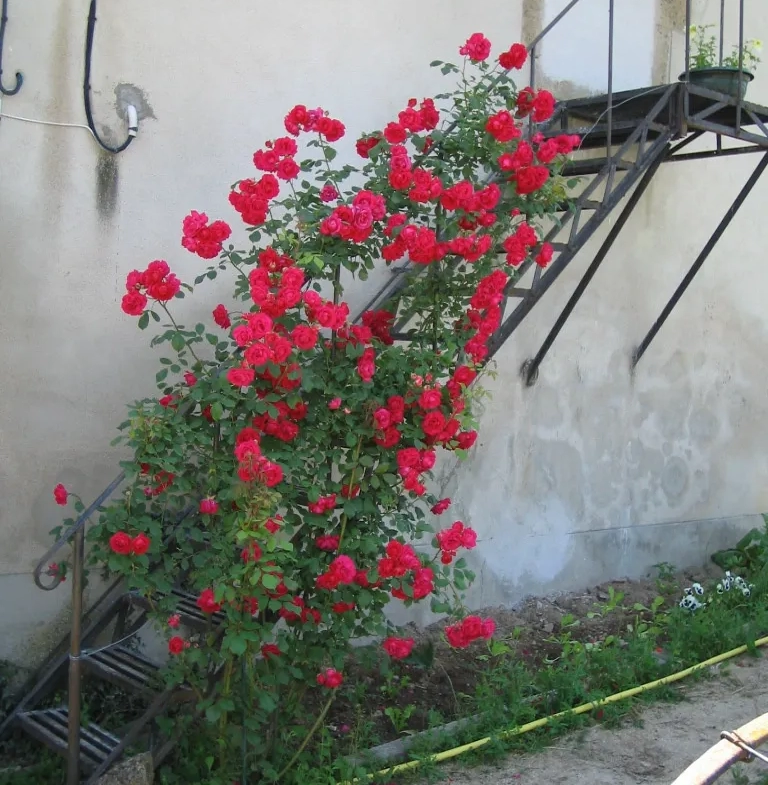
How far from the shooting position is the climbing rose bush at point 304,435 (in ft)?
11.5

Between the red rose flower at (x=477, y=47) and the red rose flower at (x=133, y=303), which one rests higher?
the red rose flower at (x=477, y=47)

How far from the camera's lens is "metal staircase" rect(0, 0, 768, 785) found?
12.3ft

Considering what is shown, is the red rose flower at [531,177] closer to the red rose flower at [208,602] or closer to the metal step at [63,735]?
the red rose flower at [208,602]

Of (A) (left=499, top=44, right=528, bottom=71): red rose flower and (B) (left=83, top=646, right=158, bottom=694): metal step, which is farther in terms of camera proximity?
(A) (left=499, top=44, right=528, bottom=71): red rose flower

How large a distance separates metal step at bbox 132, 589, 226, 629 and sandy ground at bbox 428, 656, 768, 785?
3.87 feet

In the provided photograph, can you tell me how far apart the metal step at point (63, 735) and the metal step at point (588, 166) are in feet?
11.9

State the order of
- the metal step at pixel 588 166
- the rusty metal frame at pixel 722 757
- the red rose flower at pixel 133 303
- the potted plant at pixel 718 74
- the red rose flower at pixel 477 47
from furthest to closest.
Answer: the potted plant at pixel 718 74 → the metal step at pixel 588 166 → the red rose flower at pixel 477 47 → the red rose flower at pixel 133 303 → the rusty metal frame at pixel 722 757

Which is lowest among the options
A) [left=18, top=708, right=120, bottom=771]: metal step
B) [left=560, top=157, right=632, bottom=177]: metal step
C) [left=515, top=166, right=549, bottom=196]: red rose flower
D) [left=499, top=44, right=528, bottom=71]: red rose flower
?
[left=18, top=708, right=120, bottom=771]: metal step

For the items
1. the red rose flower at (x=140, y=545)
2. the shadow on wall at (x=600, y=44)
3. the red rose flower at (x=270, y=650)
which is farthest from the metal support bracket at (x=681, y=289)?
the red rose flower at (x=140, y=545)

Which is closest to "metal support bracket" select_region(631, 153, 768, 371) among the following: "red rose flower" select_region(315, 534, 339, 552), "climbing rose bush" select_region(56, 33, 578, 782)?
"climbing rose bush" select_region(56, 33, 578, 782)

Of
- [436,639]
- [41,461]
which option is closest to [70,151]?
[41,461]

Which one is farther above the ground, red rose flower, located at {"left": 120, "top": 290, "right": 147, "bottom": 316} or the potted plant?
the potted plant

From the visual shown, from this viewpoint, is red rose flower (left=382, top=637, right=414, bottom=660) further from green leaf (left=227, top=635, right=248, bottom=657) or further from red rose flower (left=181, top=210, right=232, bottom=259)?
red rose flower (left=181, top=210, right=232, bottom=259)

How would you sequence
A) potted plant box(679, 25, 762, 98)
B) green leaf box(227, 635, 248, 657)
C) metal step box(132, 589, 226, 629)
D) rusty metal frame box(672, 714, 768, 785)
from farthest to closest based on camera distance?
potted plant box(679, 25, 762, 98), metal step box(132, 589, 226, 629), green leaf box(227, 635, 248, 657), rusty metal frame box(672, 714, 768, 785)
